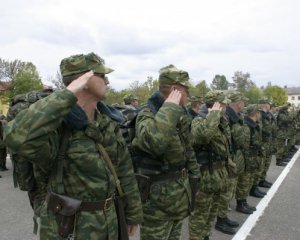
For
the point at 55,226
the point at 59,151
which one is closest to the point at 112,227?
the point at 55,226

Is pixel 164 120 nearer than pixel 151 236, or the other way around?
pixel 164 120

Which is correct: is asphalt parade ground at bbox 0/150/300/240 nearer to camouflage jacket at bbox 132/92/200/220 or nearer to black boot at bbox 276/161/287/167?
camouflage jacket at bbox 132/92/200/220

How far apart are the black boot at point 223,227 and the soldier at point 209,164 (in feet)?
1.90

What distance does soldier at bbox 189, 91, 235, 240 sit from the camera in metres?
4.29

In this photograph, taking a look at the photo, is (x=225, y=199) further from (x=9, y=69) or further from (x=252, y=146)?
(x=9, y=69)

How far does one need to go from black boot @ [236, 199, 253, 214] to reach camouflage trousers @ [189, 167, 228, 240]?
179 cm

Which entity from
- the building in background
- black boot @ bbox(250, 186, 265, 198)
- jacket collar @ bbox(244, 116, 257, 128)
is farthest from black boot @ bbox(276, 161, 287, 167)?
the building in background

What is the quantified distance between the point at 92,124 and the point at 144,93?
161ft

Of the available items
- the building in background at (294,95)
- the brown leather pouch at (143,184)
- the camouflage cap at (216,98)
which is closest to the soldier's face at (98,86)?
the brown leather pouch at (143,184)

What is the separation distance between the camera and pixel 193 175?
3557mm

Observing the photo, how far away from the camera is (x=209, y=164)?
448cm

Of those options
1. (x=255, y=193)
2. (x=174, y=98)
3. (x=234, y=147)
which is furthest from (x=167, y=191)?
(x=255, y=193)

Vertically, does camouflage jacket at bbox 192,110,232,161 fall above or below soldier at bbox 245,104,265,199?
above

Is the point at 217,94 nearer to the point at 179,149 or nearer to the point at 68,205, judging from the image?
the point at 179,149
